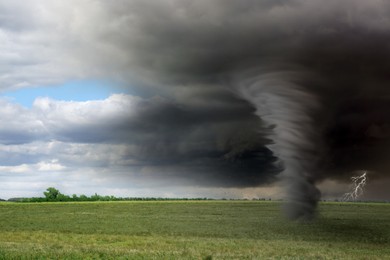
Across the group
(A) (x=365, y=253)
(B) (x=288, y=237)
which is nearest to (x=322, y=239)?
(B) (x=288, y=237)

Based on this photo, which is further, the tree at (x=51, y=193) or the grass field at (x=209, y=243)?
the tree at (x=51, y=193)

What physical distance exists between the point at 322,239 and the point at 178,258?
876 inches

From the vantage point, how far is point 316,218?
67.9 metres

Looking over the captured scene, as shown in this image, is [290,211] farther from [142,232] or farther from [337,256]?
[337,256]

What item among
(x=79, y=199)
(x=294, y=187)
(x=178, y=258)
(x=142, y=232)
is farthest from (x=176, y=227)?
(x=79, y=199)

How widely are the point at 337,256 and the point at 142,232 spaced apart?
24.1 meters

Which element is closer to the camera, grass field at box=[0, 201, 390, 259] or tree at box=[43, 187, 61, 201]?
grass field at box=[0, 201, 390, 259]

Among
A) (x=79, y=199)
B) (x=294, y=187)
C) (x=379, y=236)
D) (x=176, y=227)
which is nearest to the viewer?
(x=379, y=236)

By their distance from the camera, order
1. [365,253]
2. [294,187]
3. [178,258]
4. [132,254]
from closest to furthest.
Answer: [178,258]
[132,254]
[365,253]
[294,187]

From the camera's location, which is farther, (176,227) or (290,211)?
(290,211)

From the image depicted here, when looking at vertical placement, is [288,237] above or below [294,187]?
below

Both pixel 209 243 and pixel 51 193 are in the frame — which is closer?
pixel 209 243

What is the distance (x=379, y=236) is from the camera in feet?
160

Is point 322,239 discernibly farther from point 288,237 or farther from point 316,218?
point 316,218
